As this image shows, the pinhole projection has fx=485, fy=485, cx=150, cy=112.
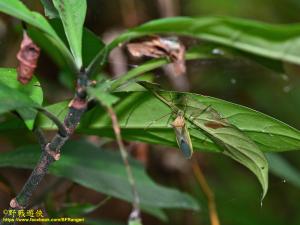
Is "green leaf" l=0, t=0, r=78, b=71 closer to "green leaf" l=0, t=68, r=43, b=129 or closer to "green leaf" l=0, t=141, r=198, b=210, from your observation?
"green leaf" l=0, t=68, r=43, b=129

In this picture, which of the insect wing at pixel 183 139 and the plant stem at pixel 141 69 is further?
the insect wing at pixel 183 139

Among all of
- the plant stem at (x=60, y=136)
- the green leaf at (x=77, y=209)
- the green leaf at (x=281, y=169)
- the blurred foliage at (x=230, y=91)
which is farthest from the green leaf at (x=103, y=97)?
the blurred foliage at (x=230, y=91)

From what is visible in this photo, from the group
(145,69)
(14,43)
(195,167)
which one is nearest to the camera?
(145,69)

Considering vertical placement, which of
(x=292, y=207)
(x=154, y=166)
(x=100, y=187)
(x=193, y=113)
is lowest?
(x=292, y=207)

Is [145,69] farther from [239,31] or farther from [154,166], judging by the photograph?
[154,166]

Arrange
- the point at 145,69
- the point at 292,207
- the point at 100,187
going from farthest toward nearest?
the point at 292,207
the point at 100,187
the point at 145,69

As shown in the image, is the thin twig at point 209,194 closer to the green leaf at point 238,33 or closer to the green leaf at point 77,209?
the green leaf at point 77,209

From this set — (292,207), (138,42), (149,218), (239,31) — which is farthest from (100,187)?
(292,207)

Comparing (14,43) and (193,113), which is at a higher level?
(193,113)
